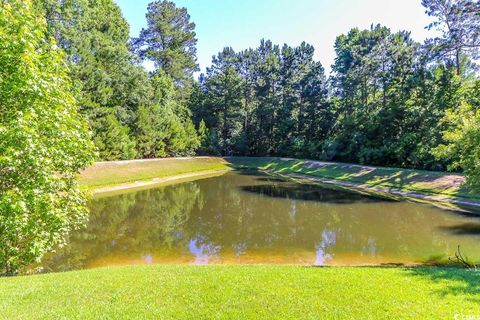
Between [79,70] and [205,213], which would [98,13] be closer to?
[79,70]

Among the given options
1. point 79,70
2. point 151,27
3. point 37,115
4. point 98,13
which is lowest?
point 37,115

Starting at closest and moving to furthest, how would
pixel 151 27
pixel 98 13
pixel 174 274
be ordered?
pixel 174 274 → pixel 98 13 → pixel 151 27

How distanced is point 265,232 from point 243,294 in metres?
10.5

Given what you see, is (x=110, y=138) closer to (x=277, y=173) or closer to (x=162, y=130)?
(x=162, y=130)

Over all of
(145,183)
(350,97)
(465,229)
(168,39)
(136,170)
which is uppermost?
(168,39)

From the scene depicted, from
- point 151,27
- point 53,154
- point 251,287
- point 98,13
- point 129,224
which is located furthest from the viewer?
point 151,27

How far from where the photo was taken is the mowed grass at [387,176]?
2672 centimetres

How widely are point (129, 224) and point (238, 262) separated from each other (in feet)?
28.0

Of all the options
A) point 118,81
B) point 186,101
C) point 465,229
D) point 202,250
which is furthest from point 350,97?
point 202,250

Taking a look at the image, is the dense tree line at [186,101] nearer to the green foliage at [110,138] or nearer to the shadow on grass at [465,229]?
the green foliage at [110,138]

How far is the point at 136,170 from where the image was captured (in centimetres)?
3700

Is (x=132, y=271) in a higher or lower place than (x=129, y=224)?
higher

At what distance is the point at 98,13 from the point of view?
145 feet

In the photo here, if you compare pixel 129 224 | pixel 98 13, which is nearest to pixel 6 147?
pixel 129 224
